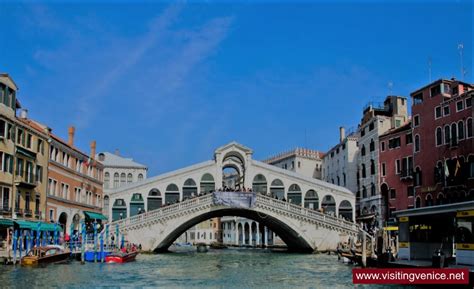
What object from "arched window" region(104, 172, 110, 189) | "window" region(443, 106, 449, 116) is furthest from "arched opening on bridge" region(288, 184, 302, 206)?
"arched window" region(104, 172, 110, 189)

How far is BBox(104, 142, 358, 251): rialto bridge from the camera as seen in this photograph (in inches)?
1527

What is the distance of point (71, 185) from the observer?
38.3 meters

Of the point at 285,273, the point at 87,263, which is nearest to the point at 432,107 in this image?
the point at 285,273

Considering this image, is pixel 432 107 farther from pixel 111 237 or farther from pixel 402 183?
pixel 111 237

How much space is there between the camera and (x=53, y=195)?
114ft

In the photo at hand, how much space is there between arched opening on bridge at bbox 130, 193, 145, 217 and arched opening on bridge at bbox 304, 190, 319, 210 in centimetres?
1233

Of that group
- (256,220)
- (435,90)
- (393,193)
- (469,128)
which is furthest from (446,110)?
(256,220)

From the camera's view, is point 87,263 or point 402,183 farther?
point 402,183

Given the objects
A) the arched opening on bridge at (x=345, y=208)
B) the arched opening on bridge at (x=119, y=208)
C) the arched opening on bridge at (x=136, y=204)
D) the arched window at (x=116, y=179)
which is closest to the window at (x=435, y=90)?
the arched opening on bridge at (x=345, y=208)

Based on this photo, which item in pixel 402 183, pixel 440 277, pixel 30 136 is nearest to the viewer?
pixel 440 277

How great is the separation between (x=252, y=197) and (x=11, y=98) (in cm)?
1669

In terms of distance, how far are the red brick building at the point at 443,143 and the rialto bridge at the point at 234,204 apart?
6.00 metres

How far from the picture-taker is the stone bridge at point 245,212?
38625mm

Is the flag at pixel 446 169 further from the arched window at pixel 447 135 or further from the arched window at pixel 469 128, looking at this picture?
the arched window at pixel 469 128
